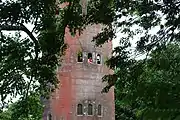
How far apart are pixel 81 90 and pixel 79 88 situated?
0.61ft

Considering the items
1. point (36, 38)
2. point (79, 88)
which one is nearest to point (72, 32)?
point (36, 38)

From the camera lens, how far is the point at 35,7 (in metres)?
6.73

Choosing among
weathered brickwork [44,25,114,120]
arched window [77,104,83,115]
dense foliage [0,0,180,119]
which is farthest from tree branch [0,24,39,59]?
Result: arched window [77,104,83,115]

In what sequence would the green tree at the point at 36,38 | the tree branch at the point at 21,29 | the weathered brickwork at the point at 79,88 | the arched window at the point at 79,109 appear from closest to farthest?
the tree branch at the point at 21,29, the green tree at the point at 36,38, the weathered brickwork at the point at 79,88, the arched window at the point at 79,109

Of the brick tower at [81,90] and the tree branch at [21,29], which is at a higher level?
the tree branch at [21,29]

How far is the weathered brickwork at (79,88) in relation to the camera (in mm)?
25406

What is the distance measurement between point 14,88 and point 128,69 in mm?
2137

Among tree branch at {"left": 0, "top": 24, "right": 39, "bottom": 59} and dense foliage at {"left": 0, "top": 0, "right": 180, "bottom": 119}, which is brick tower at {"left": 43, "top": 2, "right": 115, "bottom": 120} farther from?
tree branch at {"left": 0, "top": 24, "right": 39, "bottom": 59}

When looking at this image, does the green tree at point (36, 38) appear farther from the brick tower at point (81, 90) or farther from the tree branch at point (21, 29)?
the brick tower at point (81, 90)

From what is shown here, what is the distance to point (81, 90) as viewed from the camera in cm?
2545

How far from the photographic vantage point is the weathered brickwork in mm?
25406

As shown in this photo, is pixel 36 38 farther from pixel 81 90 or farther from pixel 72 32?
pixel 81 90

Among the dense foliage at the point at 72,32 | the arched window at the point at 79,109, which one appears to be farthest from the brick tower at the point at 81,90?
the dense foliage at the point at 72,32

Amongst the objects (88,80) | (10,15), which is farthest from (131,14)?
(88,80)
